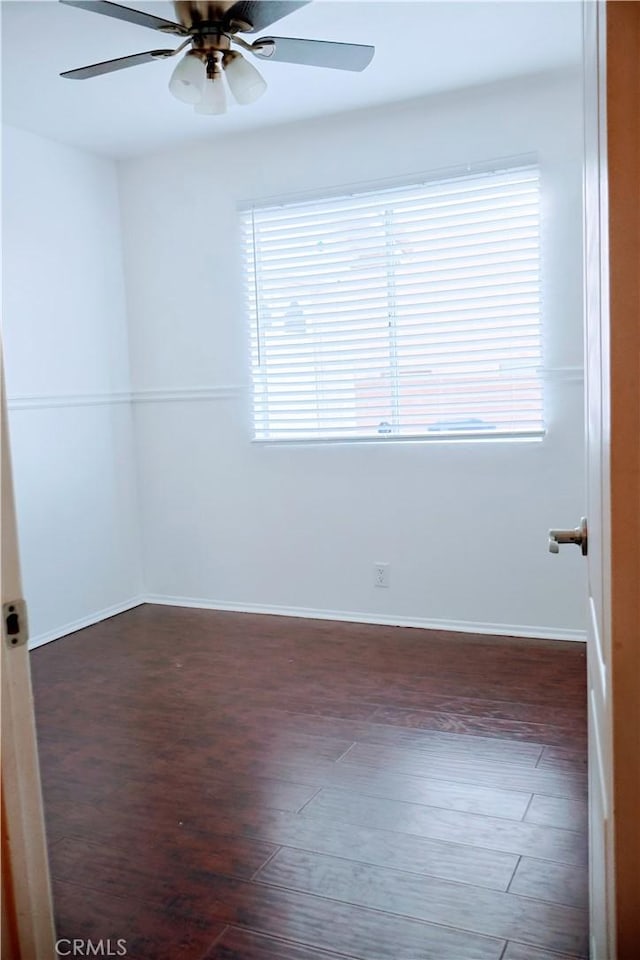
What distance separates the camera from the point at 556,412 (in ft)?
11.8

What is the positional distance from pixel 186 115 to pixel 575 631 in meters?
3.12

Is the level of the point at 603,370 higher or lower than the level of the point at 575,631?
higher

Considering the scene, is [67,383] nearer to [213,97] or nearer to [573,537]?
[213,97]

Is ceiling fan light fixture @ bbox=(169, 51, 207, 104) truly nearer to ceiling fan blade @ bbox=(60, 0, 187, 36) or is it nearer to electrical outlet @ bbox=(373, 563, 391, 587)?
ceiling fan blade @ bbox=(60, 0, 187, 36)

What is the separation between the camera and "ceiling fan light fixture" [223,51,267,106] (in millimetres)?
2465

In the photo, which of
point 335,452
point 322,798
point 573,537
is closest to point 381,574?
point 335,452

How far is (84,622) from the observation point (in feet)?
14.1

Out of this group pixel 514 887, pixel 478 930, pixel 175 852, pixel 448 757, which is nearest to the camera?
pixel 478 930

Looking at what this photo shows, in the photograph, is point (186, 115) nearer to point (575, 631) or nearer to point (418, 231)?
point (418, 231)

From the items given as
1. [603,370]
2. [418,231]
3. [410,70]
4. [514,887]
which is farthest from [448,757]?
[410,70]

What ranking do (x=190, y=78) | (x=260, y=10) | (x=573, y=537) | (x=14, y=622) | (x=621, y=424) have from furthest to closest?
(x=190, y=78) → (x=260, y=10) → (x=573, y=537) → (x=14, y=622) → (x=621, y=424)

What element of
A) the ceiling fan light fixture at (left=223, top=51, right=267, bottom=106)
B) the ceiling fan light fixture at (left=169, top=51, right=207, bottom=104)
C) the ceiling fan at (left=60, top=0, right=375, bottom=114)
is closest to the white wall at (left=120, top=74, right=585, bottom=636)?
the ceiling fan at (left=60, top=0, right=375, bottom=114)

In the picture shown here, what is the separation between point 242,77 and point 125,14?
1.45ft

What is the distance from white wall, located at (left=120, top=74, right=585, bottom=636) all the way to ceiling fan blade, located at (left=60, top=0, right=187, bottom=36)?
178cm
